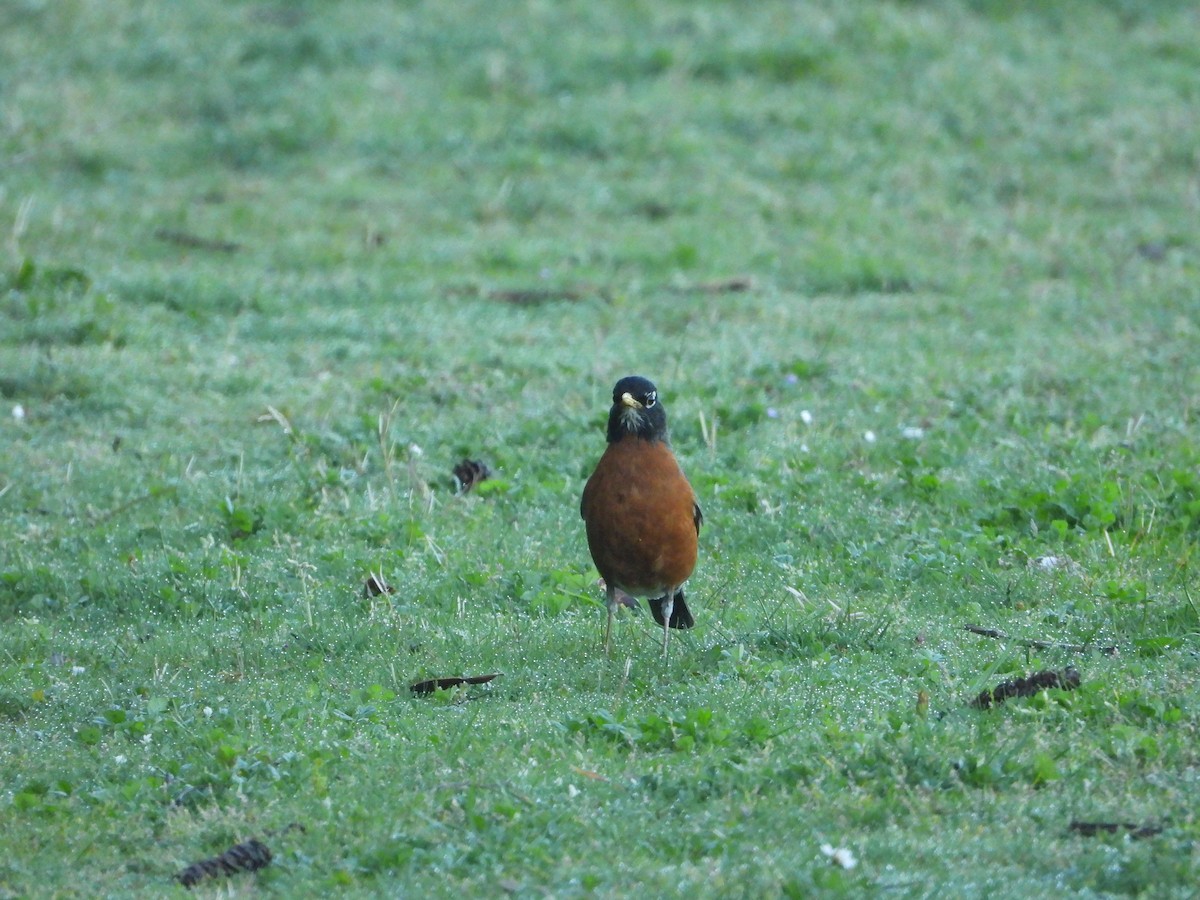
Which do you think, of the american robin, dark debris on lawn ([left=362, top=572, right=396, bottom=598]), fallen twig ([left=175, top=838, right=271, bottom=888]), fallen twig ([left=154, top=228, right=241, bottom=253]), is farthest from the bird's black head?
fallen twig ([left=154, top=228, right=241, bottom=253])

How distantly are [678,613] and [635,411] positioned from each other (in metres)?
1.04

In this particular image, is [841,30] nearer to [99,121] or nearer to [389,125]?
[389,125]

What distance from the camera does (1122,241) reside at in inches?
572

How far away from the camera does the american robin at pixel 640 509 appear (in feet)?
23.7

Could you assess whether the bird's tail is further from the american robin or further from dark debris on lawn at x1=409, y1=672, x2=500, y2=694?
dark debris on lawn at x1=409, y1=672, x2=500, y2=694

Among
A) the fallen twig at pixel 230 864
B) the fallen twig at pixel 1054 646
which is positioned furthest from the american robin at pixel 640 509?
the fallen twig at pixel 230 864

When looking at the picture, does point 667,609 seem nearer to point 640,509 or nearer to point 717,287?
point 640,509

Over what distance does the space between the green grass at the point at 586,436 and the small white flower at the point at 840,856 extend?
0.19ft

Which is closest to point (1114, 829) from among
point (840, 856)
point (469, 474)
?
point (840, 856)

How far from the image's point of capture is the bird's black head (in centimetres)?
729

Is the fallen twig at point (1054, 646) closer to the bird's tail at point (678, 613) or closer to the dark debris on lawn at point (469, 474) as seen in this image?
the bird's tail at point (678, 613)

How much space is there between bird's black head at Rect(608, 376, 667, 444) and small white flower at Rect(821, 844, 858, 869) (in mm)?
2678

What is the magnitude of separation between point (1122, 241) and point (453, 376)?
6.80m

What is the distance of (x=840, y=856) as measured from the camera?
5.03 metres
